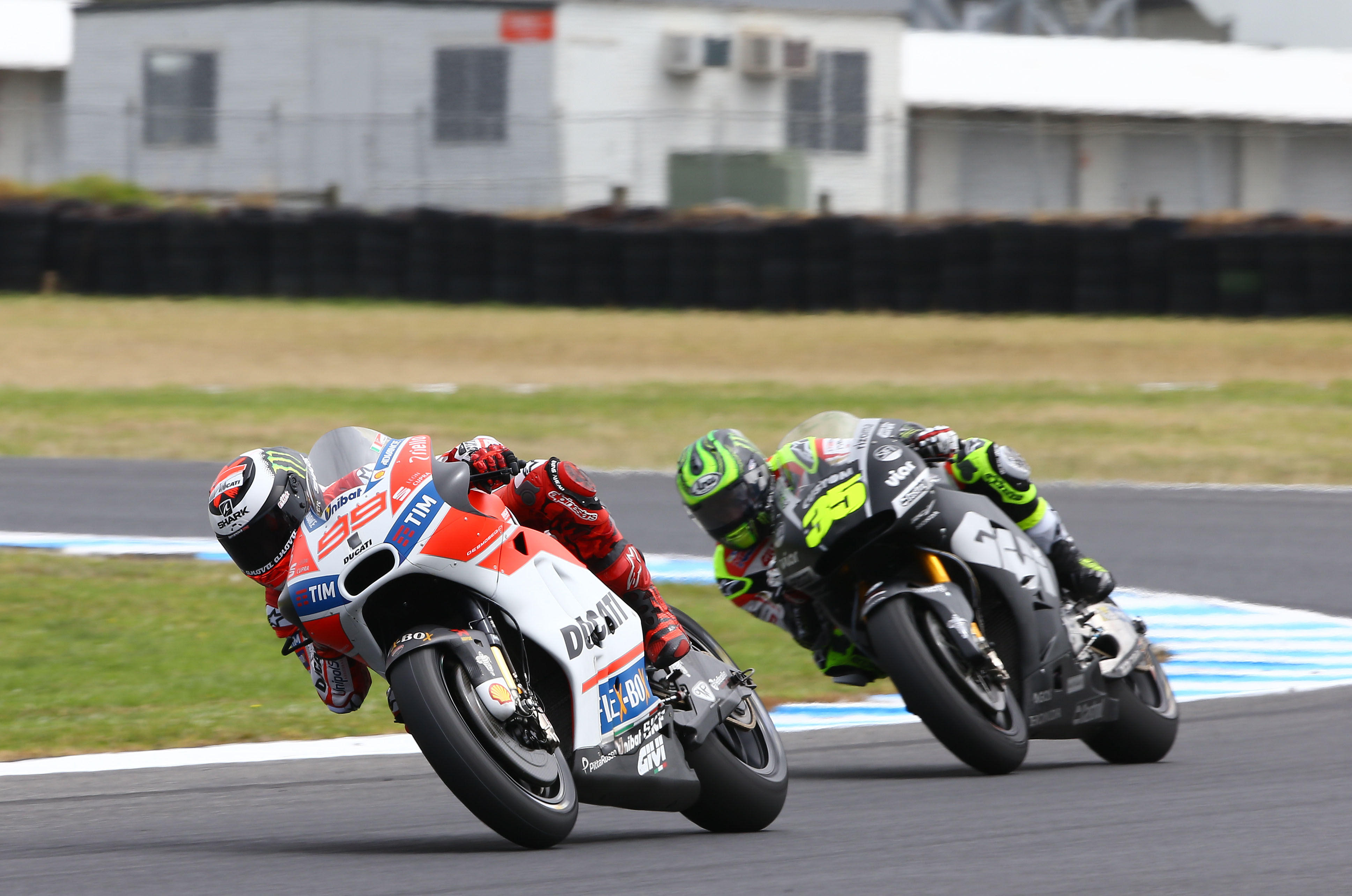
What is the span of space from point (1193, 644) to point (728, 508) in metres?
3.49

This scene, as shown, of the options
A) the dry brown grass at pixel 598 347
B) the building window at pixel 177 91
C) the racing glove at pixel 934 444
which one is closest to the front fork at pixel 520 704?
the racing glove at pixel 934 444

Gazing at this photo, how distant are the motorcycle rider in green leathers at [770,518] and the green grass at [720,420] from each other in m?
8.01

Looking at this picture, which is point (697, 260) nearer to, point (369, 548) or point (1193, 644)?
point (1193, 644)

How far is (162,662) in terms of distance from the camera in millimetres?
7859

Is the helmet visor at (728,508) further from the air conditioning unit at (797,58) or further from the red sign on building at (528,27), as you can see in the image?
the air conditioning unit at (797,58)

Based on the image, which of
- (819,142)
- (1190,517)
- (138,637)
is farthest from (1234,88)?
(138,637)

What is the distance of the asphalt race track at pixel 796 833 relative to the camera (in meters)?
4.08

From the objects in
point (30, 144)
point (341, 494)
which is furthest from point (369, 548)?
point (30, 144)

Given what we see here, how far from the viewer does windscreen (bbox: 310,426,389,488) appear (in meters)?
4.58

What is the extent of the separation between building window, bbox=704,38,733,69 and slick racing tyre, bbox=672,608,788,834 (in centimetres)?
2596

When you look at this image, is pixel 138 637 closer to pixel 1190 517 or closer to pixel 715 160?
pixel 1190 517

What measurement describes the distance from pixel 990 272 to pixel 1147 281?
181 cm

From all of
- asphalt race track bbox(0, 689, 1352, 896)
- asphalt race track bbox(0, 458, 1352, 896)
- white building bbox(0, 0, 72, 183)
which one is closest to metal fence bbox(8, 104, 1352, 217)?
white building bbox(0, 0, 72, 183)

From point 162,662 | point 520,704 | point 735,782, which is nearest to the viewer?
point 520,704
